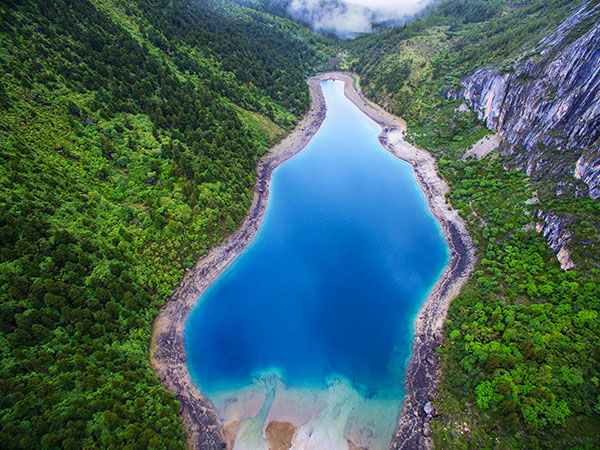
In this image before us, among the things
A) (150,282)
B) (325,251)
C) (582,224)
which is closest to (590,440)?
(582,224)

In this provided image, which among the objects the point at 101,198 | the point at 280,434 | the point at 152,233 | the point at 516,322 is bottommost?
the point at 280,434

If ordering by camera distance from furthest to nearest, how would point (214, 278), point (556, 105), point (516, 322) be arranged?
1. point (556, 105)
2. point (214, 278)
3. point (516, 322)

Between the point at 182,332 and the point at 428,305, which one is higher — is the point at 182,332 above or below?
below

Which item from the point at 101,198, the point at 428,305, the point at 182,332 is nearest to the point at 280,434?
the point at 182,332

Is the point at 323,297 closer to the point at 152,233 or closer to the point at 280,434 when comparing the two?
the point at 280,434

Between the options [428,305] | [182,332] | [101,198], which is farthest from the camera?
[101,198]

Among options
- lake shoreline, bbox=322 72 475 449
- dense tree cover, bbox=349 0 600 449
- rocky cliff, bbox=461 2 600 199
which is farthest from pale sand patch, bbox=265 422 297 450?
rocky cliff, bbox=461 2 600 199

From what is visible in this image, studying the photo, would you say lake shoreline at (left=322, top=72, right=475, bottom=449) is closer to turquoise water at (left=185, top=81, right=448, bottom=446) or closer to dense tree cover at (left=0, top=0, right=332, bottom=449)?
turquoise water at (left=185, top=81, right=448, bottom=446)
